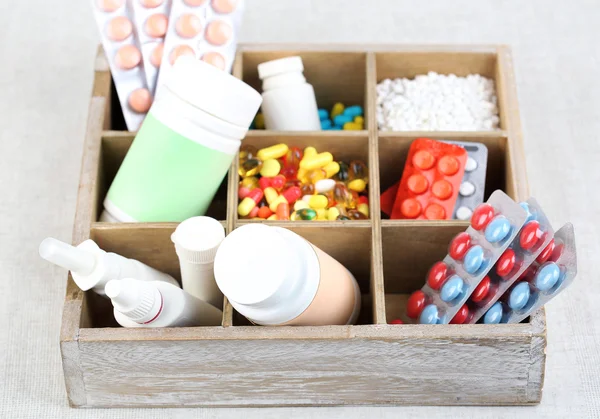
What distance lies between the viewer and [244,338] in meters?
1.17

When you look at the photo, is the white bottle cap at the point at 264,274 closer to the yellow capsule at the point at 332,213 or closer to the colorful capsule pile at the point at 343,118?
the yellow capsule at the point at 332,213

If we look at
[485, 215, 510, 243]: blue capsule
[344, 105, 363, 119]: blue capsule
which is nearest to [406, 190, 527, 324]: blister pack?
[485, 215, 510, 243]: blue capsule

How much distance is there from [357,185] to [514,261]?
0.26 meters

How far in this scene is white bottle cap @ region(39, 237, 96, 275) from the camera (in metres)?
1.10

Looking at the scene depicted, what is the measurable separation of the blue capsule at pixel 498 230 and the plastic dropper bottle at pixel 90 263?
0.39 meters

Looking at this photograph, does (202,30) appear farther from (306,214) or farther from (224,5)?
(306,214)

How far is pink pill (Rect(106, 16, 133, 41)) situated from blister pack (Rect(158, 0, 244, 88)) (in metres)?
0.05

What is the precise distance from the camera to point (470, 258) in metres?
1.20

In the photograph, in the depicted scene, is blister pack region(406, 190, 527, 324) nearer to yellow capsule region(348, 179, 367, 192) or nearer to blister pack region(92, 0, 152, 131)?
yellow capsule region(348, 179, 367, 192)

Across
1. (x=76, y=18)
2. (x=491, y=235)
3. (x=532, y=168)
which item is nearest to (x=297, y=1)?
(x=76, y=18)

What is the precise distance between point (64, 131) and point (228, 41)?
0.31 metres

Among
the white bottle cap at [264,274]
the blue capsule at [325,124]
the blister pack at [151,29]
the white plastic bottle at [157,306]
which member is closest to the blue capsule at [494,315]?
the white bottle cap at [264,274]

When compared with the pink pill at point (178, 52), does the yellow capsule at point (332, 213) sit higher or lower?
lower

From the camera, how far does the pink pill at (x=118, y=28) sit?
1368mm
